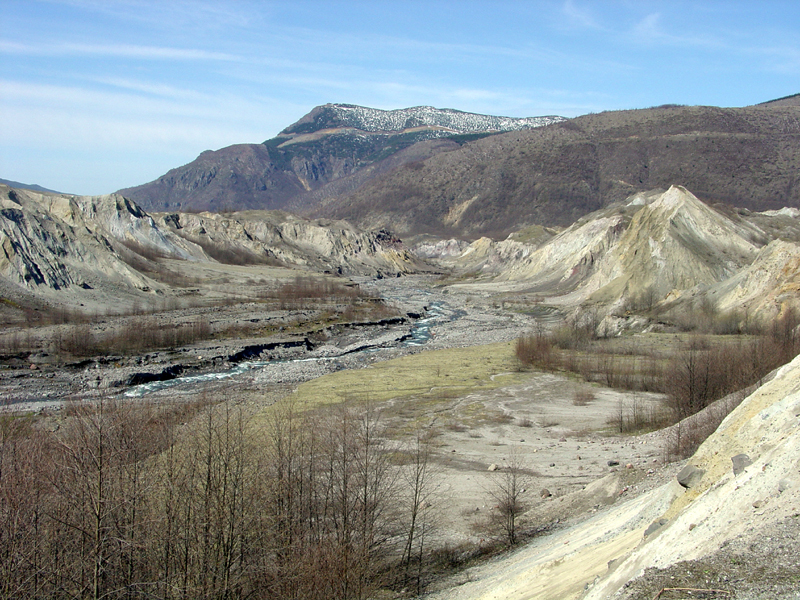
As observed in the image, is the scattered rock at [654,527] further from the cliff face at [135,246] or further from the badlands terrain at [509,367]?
the cliff face at [135,246]

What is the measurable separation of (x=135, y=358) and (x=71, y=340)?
5.89 metres

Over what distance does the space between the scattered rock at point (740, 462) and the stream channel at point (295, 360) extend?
35.9 m

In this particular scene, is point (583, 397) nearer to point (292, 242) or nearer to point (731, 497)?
point (731, 497)

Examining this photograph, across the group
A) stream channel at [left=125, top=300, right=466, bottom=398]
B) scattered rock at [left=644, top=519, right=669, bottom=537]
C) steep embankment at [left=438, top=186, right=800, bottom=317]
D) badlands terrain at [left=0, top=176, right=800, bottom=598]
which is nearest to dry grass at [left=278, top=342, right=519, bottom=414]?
badlands terrain at [left=0, top=176, right=800, bottom=598]

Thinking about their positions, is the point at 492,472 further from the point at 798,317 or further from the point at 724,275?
the point at 724,275

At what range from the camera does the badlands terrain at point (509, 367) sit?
1148cm

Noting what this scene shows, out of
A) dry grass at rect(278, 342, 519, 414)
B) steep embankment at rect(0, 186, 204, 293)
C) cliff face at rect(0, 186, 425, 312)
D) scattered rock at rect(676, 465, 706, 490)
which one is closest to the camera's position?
scattered rock at rect(676, 465, 706, 490)

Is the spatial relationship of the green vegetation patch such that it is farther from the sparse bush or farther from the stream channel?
the stream channel

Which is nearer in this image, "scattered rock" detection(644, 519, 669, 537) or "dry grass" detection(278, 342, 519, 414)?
"scattered rock" detection(644, 519, 669, 537)

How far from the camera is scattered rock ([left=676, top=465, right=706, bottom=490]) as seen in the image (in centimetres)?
1263

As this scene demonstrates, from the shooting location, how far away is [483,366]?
49.6m

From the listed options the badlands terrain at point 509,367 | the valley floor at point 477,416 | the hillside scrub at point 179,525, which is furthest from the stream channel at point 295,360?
the hillside scrub at point 179,525

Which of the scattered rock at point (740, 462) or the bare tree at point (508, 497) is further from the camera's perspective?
the bare tree at point (508, 497)

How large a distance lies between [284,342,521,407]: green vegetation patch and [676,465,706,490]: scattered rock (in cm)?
2310
